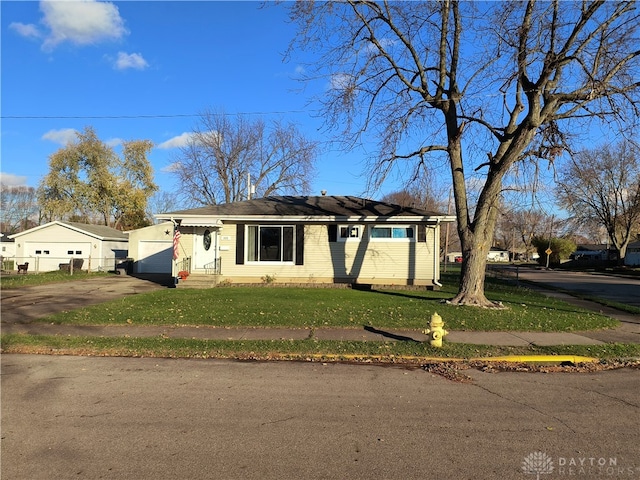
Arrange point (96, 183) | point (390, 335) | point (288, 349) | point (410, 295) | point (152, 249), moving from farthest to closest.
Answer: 1. point (96, 183)
2. point (152, 249)
3. point (410, 295)
4. point (390, 335)
5. point (288, 349)

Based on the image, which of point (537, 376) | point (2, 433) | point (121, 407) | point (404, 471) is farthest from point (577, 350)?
point (2, 433)

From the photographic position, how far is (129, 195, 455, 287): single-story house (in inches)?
715

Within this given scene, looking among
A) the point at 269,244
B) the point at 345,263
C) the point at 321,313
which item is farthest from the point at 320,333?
the point at 269,244

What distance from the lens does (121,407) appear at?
16.3 feet

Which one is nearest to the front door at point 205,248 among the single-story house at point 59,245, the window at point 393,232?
the window at point 393,232

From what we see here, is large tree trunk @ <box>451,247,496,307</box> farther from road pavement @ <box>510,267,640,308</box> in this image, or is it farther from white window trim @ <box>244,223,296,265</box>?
white window trim @ <box>244,223,296,265</box>

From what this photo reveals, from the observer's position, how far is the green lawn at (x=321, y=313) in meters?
9.96

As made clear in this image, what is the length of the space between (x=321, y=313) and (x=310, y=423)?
653 centimetres

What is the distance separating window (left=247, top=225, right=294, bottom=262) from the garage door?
1253 cm

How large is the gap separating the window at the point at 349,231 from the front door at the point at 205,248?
18.7 feet

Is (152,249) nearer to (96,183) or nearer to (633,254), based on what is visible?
(96,183)

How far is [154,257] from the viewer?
29.0 meters

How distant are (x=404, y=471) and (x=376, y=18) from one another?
13181mm

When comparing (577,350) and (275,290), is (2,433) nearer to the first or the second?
(577,350)
